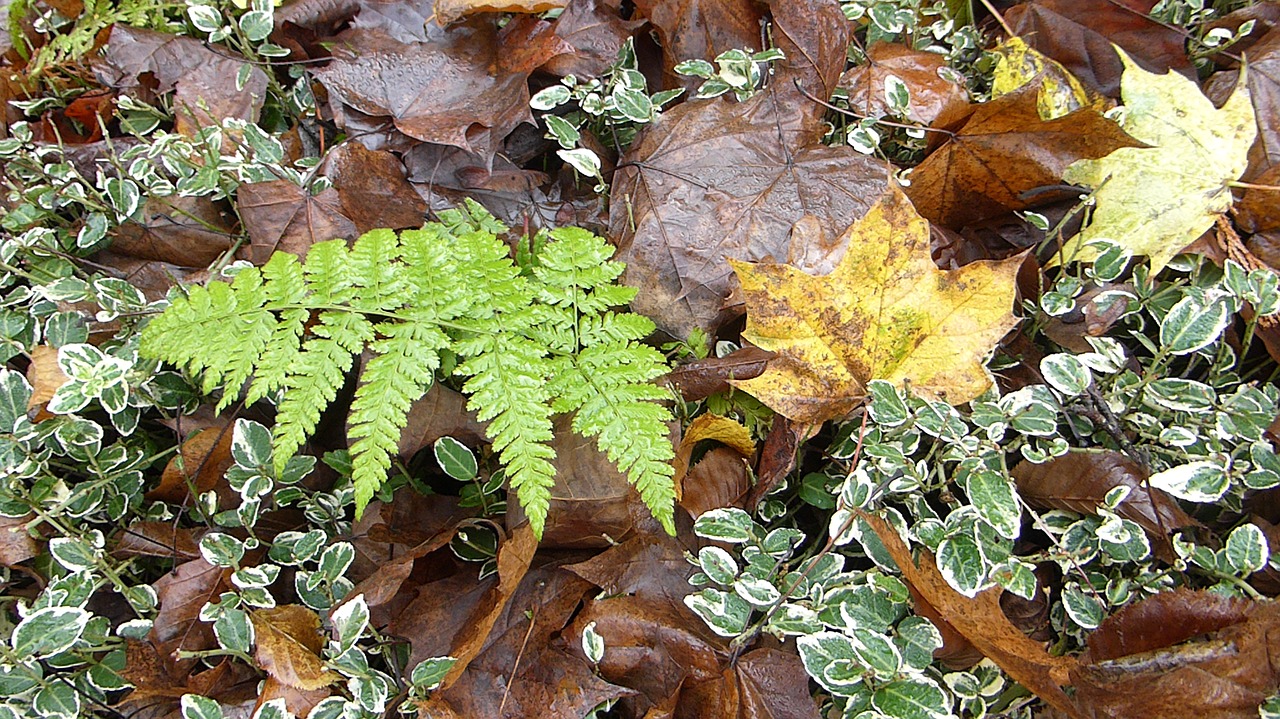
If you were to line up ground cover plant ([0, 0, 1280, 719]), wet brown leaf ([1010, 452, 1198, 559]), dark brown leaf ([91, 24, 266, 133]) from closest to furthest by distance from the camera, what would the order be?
ground cover plant ([0, 0, 1280, 719]), wet brown leaf ([1010, 452, 1198, 559]), dark brown leaf ([91, 24, 266, 133])

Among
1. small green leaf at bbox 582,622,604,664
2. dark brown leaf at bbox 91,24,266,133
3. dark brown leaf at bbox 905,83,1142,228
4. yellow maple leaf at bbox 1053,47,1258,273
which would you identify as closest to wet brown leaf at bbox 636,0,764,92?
dark brown leaf at bbox 905,83,1142,228

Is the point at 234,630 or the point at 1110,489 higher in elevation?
the point at 1110,489

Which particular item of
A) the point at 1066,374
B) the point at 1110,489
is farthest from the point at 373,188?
the point at 1110,489

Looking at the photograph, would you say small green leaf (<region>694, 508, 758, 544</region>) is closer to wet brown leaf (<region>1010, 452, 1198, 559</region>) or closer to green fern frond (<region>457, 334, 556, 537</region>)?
green fern frond (<region>457, 334, 556, 537</region>)

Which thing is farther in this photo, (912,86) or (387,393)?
(912,86)

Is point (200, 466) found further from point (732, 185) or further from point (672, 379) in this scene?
point (732, 185)

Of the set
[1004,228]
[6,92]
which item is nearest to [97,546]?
[6,92]

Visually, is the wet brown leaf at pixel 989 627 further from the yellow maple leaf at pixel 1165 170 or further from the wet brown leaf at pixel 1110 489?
the yellow maple leaf at pixel 1165 170
